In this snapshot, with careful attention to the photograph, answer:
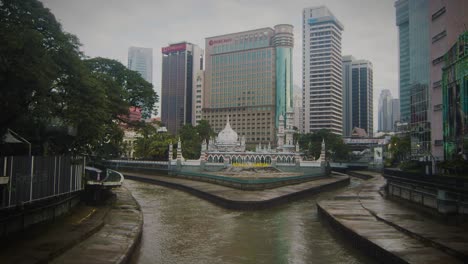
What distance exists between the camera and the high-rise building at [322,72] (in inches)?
7032

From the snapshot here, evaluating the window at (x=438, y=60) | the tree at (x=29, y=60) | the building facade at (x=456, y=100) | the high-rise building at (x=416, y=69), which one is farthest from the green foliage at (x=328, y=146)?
the tree at (x=29, y=60)

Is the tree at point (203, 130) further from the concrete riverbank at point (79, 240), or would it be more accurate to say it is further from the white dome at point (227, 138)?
the concrete riverbank at point (79, 240)

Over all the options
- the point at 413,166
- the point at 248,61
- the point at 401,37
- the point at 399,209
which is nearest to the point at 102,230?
the point at 399,209

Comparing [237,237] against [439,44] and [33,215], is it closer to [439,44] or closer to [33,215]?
[33,215]

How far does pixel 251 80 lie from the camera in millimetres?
174250

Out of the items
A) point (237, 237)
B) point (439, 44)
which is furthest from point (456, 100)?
point (237, 237)

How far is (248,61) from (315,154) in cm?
7736

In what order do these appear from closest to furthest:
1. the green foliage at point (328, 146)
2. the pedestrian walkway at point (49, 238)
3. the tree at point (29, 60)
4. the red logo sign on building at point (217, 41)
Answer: the pedestrian walkway at point (49, 238)
the tree at point (29, 60)
the green foliage at point (328, 146)
the red logo sign on building at point (217, 41)

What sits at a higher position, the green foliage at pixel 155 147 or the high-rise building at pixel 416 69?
the high-rise building at pixel 416 69

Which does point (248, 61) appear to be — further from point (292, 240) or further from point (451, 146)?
point (292, 240)

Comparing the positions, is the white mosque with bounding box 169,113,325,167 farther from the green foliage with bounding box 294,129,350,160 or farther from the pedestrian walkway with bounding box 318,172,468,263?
the pedestrian walkway with bounding box 318,172,468,263

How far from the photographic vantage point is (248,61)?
17500 cm

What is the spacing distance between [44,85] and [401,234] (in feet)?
55.2

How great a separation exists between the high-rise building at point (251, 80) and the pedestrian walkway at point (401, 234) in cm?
14129
